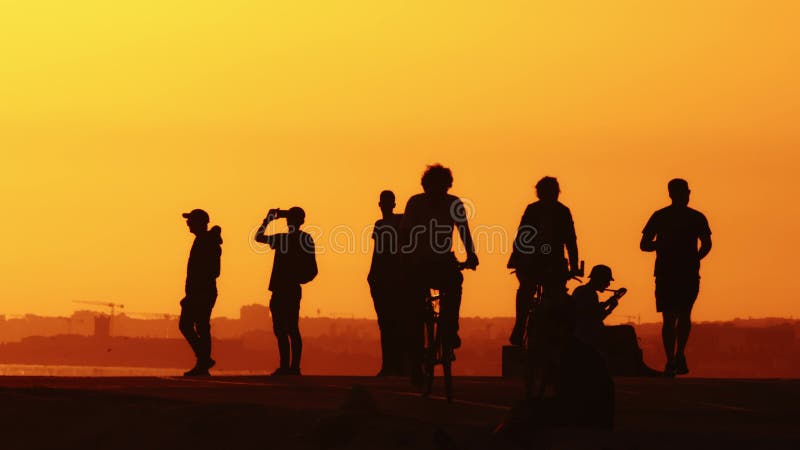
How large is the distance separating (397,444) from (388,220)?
10123 millimetres

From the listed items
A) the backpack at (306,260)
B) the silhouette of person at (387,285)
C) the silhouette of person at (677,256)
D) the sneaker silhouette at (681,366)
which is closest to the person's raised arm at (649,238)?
the silhouette of person at (677,256)

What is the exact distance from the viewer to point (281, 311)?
25266 mm

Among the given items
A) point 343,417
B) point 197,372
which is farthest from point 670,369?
point 343,417

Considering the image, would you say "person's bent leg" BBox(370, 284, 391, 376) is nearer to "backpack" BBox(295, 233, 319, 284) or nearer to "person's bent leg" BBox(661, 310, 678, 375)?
"backpack" BBox(295, 233, 319, 284)

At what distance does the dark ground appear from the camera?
567 inches

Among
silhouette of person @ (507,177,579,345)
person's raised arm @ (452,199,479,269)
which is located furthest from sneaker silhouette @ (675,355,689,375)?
person's raised arm @ (452,199,479,269)

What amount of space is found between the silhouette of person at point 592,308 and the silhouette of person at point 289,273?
212 inches

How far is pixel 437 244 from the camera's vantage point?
704 inches

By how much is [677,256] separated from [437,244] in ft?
21.4

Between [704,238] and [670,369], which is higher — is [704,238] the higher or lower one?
the higher one

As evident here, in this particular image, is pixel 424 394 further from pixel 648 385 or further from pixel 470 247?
pixel 648 385

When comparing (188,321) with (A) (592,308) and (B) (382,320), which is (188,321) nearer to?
(B) (382,320)

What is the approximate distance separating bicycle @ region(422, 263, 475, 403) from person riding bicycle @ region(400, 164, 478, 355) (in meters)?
0.07

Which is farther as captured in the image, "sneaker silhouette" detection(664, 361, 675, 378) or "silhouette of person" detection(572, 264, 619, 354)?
"sneaker silhouette" detection(664, 361, 675, 378)
